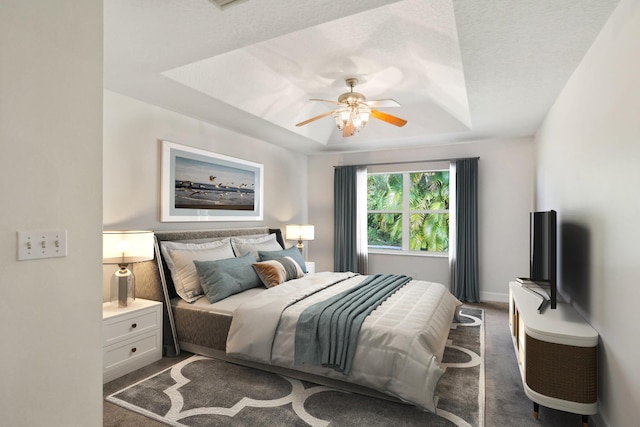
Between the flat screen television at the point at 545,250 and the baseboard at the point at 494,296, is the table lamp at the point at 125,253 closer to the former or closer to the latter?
the flat screen television at the point at 545,250

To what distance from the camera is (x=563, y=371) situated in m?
2.10

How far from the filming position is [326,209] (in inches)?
251

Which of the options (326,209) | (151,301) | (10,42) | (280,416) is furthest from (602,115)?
(326,209)

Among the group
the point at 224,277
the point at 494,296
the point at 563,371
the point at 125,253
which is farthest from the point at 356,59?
the point at 494,296

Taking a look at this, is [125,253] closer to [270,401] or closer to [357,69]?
[270,401]

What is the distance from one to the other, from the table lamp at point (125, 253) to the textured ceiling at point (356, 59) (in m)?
1.30

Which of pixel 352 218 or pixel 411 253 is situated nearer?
pixel 411 253

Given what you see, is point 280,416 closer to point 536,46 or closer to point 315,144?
point 536,46

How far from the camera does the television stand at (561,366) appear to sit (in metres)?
2.05

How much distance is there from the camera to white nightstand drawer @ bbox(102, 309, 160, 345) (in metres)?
2.70

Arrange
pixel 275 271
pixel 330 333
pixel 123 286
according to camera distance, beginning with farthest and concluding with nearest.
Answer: pixel 275 271, pixel 123 286, pixel 330 333

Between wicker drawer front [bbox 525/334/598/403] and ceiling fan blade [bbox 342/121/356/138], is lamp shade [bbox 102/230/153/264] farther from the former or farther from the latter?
wicker drawer front [bbox 525/334/598/403]

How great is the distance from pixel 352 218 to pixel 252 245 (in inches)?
84.9

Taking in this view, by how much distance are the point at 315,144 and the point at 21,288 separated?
455cm
